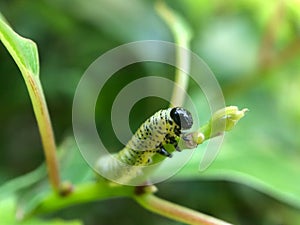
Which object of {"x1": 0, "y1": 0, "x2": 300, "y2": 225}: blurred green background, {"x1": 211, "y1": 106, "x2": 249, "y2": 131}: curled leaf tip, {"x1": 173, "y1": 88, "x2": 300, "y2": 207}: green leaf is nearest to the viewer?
{"x1": 211, "y1": 106, "x2": 249, "y2": 131}: curled leaf tip

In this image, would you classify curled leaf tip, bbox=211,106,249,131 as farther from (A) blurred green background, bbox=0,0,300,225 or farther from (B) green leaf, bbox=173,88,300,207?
(A) blurred green background, bbox=0,0,300,225

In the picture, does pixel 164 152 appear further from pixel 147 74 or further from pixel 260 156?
pixel 147 74

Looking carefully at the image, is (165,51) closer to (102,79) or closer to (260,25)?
(102,79)

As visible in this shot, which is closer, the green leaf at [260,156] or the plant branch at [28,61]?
the plant branch at [28,61]

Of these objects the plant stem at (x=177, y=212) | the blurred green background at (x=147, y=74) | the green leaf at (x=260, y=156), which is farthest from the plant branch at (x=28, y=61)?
the blurred green background at (x=147, y=74)

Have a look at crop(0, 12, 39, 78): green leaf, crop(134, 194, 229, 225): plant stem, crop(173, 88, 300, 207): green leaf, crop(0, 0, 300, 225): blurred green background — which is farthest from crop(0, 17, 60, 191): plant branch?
crop(0, 0, 300, 225): blurred green background

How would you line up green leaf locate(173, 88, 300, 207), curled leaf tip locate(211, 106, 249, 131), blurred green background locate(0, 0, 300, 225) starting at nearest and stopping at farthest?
curled leaf tip locate(211, 106, 249, 131) < green leaf locate(173, 88, 300, 207) < blurred green background locate(0, 0, 300, 225)

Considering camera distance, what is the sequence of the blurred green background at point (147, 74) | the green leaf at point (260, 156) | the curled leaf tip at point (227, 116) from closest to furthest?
the curled leaf tip at point (227, 116) < the green leaf at point (260, 156) < the blurred green background at point (147, 74)

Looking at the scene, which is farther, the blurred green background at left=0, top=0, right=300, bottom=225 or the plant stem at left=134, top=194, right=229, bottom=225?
the blurred green background at left=0, top=0, right=300, bottom=225

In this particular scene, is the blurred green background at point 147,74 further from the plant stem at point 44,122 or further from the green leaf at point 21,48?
the green leaf at point 21,48
